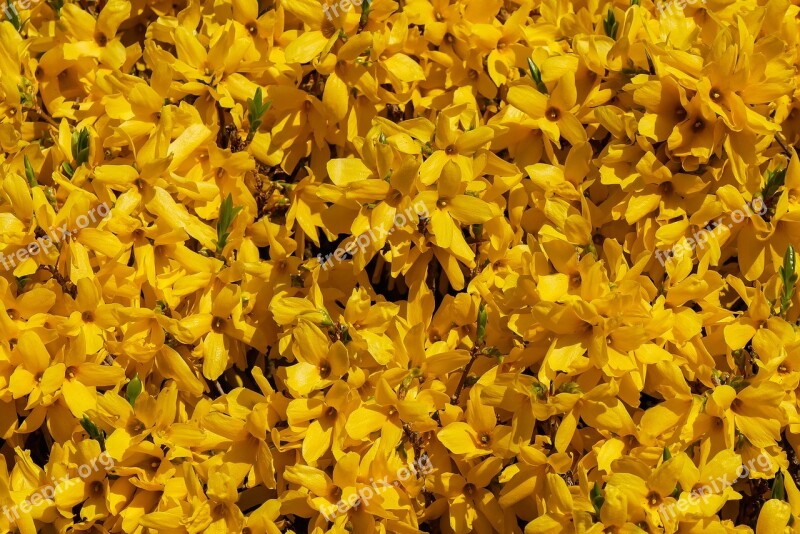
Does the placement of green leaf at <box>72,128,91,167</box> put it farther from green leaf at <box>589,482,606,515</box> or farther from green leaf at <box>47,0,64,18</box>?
green leaf at <box>589,482,606,515</box>

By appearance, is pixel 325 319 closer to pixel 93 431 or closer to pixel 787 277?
pixel 93 431

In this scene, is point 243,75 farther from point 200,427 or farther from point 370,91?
point 200,427

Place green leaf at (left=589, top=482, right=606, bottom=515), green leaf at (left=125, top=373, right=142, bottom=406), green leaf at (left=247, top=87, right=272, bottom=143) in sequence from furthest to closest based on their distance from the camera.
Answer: green leaf at (left=247, top=87, right=272, bottom=143) → green leaf at (left=125, top=373, right=142, bottom=406) → green leaf at (left=589, top=482, right=606, bottom=515)

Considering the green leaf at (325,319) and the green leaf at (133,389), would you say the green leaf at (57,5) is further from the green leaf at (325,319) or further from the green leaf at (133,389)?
the green leaf at (325,319)

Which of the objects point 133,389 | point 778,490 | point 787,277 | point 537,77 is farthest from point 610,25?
point 133,389

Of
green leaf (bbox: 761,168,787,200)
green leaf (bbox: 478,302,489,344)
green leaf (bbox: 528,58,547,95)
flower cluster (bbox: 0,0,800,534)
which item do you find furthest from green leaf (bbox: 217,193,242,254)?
green leaf (bbox: 761,168,787,200)
